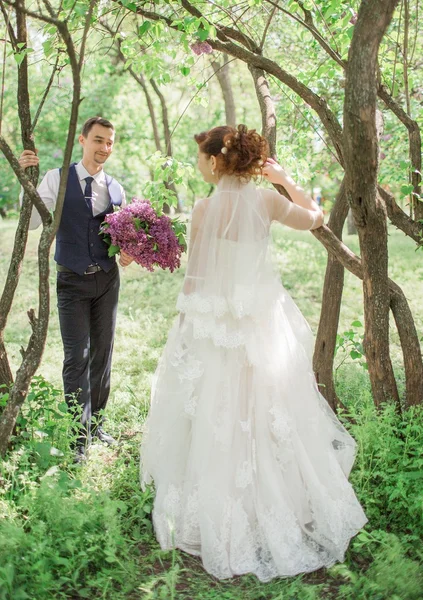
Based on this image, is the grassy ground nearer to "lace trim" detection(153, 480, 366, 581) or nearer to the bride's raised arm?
"lace trim" detection(153, 480, 366, 581)

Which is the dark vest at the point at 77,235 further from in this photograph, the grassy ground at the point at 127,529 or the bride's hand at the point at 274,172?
the bride's hand at the point at 274,172

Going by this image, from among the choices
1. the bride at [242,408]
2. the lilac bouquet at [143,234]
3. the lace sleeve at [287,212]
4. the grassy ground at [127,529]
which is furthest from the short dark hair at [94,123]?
the grassy ground at [127,529]

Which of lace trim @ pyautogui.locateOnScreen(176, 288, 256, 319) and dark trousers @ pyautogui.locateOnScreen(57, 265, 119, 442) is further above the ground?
lace trim @ pyautogui.locateOnScreen(176, 288, 256, 319)

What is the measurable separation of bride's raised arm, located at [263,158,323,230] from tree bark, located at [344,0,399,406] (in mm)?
225

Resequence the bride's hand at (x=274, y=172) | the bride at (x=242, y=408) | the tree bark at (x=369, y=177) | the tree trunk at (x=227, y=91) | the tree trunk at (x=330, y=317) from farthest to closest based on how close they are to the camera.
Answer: the tree trunk at (x=227, y=91), the tree trunk at (x=330, y=317), the bride's hand at (x=274, y=172), the bride at (x=242, y=408), the tree bark at (x=369, y=177)

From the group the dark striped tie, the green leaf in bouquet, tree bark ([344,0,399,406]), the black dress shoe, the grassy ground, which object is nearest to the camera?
the grassy ground

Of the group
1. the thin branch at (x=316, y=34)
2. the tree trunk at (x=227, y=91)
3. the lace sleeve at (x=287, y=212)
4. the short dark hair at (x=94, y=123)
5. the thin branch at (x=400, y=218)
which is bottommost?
the lace sleeve at (x=287, y=212)

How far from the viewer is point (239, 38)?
14.6ft

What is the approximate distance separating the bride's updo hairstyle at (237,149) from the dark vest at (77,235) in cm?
127

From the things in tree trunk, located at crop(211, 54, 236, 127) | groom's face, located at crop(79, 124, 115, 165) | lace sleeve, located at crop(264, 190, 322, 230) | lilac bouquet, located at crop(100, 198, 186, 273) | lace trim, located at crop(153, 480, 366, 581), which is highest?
tree trunk, located at crop(211, 54, 236, 127)

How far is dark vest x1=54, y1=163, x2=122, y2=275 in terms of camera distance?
432cm

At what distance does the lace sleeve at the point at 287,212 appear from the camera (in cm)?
343

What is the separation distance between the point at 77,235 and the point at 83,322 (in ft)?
1.95

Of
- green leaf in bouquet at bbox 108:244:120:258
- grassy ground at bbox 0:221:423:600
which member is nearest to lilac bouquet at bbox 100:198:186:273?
green leaf in bouquet at bbox 108:244:120:258
